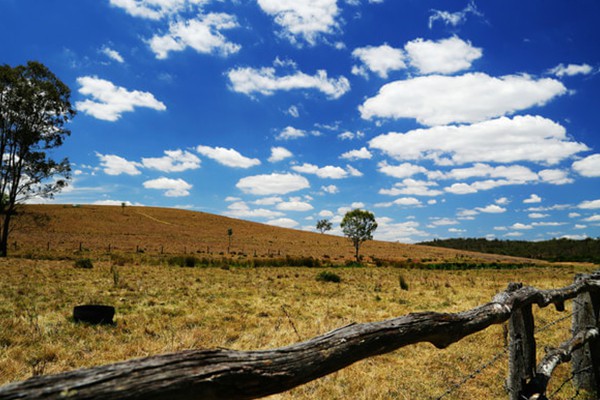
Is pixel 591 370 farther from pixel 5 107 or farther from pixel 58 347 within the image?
pixel 5 107

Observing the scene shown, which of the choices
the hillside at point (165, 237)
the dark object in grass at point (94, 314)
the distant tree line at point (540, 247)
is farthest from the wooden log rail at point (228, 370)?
the distant tree line at point (540, 247)

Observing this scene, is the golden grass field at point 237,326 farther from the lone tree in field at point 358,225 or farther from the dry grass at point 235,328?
the lone tree in field at point 358,225

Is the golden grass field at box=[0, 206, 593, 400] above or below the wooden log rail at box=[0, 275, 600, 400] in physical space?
below

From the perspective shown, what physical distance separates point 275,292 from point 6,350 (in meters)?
10.6

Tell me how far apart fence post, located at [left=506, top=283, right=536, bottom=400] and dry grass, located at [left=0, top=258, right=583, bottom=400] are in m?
2.95

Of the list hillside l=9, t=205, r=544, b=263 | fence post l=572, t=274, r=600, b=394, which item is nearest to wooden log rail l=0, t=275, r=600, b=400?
fence post l=572, t=274, r=600, b=394

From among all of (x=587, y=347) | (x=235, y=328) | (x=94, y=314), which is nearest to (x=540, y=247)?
(x=235, y=328)

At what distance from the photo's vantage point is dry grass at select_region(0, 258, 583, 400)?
6.93 meters

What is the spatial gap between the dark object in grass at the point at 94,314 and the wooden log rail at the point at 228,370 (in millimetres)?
9615

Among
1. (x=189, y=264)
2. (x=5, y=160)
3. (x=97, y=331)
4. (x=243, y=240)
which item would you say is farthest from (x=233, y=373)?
(x=243, y=240)

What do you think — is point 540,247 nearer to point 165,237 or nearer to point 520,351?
point 165,237

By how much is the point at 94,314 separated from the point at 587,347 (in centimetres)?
1056

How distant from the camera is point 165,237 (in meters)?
70.4

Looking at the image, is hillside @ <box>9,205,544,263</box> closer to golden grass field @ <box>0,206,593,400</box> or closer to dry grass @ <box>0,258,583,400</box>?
golden grass field @ <box>0,206,593,400</box>
